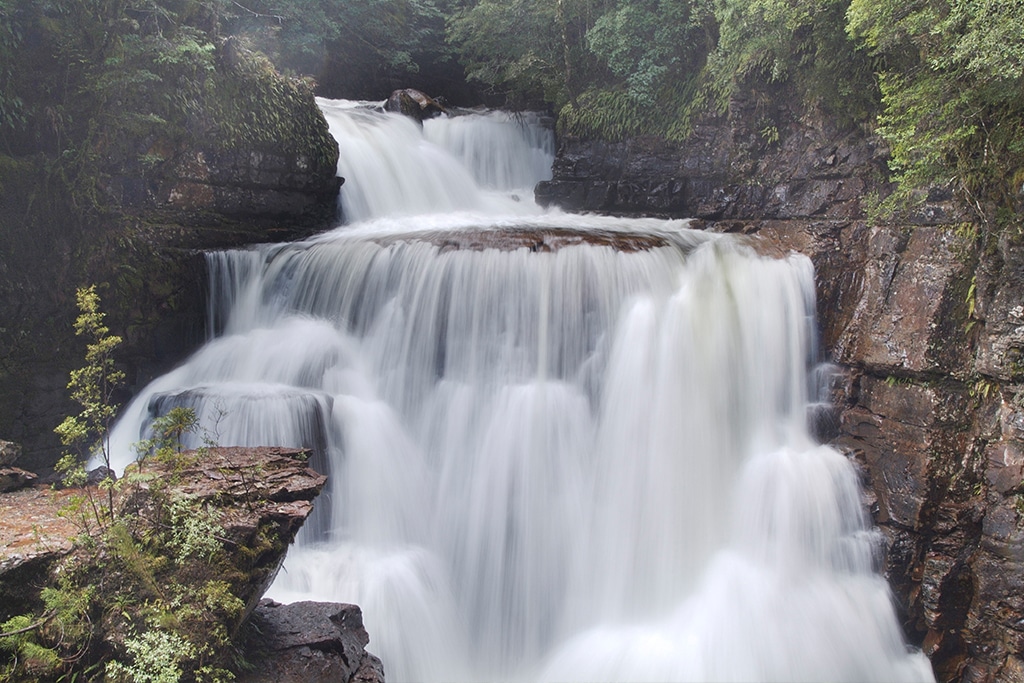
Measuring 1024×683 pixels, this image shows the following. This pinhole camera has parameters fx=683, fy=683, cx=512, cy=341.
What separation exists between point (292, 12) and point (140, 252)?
924 cm

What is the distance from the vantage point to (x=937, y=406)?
282 inches

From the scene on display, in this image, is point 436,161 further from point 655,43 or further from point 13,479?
point 13,479

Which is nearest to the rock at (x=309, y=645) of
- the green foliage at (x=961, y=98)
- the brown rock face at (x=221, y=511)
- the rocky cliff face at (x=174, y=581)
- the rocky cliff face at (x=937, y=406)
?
the rocky cliff face at (x=174, y=581)

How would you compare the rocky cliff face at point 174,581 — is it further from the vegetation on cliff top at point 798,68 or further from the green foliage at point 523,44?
the green foliage at point 523,44

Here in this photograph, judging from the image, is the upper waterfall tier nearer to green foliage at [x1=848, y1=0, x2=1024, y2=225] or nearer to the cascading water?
the cascading water

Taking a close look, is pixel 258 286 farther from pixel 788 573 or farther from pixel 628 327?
pixel 788 573

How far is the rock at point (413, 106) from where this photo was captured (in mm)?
14664

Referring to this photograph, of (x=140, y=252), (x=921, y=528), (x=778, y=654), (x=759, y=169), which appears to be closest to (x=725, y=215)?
(x=759, y=169)

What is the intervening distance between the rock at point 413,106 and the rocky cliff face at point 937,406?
8.47m

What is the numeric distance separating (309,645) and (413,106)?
1228 cm

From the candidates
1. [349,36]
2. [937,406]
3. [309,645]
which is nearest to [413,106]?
[349,36]

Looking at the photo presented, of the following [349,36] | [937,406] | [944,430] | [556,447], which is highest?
[349,36]

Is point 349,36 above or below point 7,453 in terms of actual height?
above

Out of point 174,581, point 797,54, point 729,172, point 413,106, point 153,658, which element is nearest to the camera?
point 153,658
